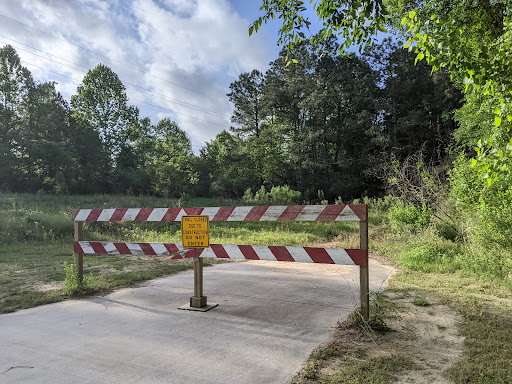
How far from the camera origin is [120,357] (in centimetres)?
324

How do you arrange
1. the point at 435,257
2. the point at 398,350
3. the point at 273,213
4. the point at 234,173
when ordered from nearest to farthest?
1. the point at 398,350
2. the point at 273,213
3. the point at 435,257
4. the point at 234,173

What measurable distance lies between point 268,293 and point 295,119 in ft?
128

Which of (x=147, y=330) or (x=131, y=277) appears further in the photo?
(x=131, y=277)

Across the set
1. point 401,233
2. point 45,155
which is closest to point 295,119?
point 45,155

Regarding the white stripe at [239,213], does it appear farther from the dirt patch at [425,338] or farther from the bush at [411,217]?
the bush at [411,217]

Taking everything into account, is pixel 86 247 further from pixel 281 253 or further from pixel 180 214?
pixel 281 253

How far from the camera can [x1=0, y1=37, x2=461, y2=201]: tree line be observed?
35781 millimetres

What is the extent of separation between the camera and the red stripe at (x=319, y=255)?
4.06m

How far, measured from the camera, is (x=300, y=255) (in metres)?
4.28

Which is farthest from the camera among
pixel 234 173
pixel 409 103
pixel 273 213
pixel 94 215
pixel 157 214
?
pixel 234 173

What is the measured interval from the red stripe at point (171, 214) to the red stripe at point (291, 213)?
155 cm

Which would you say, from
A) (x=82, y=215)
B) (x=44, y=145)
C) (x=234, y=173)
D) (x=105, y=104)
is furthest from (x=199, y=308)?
(x=105, y=104)

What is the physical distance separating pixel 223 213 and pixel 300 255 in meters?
1.18

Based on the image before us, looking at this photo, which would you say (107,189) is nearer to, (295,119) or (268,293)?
(295,119)
